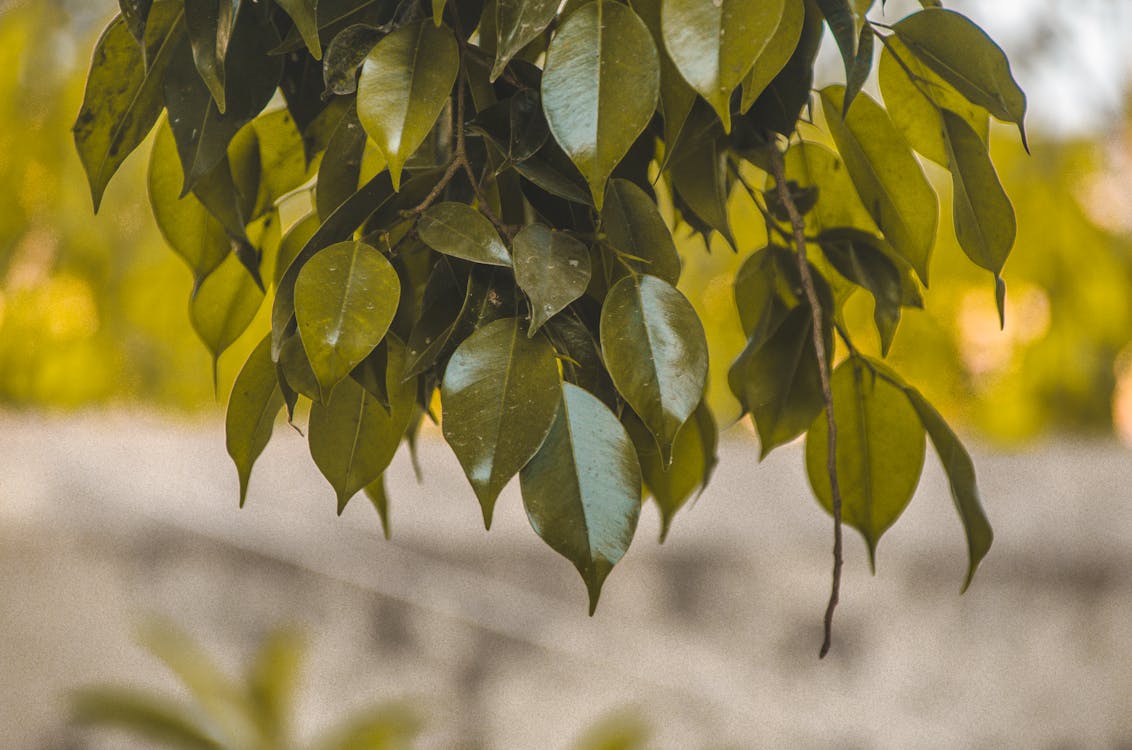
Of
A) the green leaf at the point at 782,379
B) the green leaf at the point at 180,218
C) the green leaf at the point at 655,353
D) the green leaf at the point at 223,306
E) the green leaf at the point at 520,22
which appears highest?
the green leaf at the point at 520,22

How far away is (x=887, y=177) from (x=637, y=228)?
12 centimetres

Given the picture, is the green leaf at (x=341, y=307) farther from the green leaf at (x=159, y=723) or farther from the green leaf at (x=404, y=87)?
the green leaf at (x=159, y=723)

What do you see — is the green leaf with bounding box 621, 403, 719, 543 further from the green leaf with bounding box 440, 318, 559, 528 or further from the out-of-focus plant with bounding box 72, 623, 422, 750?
the out-of-focus plant with bounding box 72, 623, 422, 750

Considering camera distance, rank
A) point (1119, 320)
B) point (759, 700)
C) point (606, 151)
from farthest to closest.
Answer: point (1119, 320), point (759, 700), point (606, 151)

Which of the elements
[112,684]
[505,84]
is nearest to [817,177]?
[505,84]

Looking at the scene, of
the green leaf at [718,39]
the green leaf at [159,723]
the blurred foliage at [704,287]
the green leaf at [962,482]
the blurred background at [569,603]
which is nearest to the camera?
the green leaf at [718,39]

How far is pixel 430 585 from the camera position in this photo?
1.55m

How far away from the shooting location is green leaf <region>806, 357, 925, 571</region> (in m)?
0.45

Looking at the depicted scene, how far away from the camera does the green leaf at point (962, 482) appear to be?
410mm

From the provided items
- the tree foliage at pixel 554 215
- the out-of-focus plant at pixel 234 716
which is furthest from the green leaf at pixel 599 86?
the out-of-focus plant at pixel 234 716

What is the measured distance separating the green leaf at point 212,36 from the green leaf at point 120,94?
40mm

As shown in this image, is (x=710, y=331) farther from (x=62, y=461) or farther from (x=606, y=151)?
(x=606, y=151)

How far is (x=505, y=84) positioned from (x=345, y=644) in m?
1.29

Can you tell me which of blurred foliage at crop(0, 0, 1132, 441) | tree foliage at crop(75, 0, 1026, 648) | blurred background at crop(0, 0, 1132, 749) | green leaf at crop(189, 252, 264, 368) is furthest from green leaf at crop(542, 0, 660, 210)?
blurred foliage at crop(0, 0, 1132, 441)
